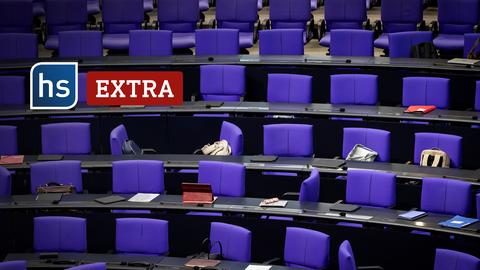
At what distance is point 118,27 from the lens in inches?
571

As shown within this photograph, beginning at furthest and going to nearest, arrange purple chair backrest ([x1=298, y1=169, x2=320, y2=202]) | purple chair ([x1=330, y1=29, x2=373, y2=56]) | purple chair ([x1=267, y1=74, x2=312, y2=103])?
purple chair ([x1=330, y1=29, x2=373, y2=56]) → purple chair ([x1=267, y1=74, x2=312, y2=103]) → purple chair backrest ([x1=298, y1=169, x2=320, y2=202])

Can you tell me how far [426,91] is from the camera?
1171 centimetres

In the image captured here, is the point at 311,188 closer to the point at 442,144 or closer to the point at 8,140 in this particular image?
the point at 442,144

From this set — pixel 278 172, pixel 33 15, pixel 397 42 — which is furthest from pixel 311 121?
pixel 33 15

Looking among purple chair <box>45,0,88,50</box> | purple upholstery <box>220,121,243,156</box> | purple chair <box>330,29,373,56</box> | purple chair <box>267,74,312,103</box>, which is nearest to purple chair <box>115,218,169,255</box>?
purple upholstery <box>220,121,243,156</box>

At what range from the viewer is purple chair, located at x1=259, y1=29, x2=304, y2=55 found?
1320cm

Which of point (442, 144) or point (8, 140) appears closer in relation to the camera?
point (442, 144)

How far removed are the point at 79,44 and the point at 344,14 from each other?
3459 millimetres

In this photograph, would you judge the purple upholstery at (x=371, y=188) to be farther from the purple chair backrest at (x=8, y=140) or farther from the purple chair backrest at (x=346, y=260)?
the purple chair backrest at (x=8, y=140)

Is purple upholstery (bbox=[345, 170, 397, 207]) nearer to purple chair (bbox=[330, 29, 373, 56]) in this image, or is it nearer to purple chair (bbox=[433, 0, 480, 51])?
purple chair (bbox=[330, 29, 373, 56])

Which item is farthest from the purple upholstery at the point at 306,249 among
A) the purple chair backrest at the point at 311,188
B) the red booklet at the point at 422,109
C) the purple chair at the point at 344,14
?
the purple chair at the point at 344,14

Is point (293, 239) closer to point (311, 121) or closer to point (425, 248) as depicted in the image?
point (425, 248)

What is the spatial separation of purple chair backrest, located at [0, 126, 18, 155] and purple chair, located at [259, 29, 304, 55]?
3.43m

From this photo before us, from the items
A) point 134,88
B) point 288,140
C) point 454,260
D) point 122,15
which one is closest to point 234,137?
point 288,140
